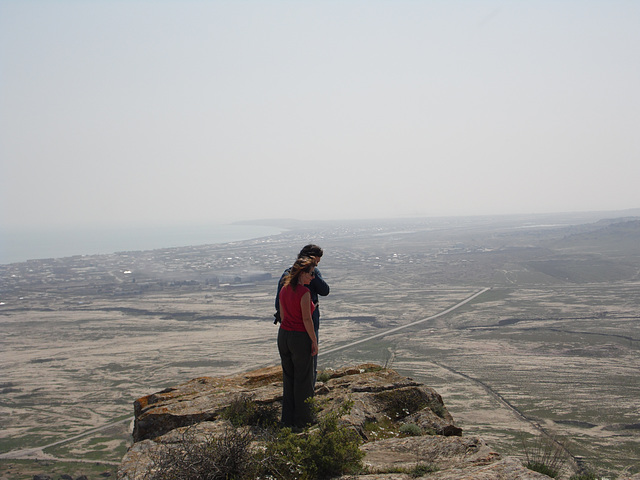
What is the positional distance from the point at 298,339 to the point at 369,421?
5.23 ft

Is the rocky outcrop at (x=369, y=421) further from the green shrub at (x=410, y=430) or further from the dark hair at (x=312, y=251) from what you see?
the dark hair at (x=312, y=251)

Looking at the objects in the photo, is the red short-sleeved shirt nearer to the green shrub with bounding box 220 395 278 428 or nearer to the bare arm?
the bare arm

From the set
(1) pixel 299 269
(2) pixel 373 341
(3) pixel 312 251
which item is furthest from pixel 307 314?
(2) pixel 373 341

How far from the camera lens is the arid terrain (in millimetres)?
25453

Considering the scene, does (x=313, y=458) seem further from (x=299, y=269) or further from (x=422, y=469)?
(x=299, y=269)

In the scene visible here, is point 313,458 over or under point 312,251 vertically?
under

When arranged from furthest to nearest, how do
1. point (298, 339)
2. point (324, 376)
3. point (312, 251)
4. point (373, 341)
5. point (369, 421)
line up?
point (373, 341) → point (324, 376) → point (369, 421) → point (312, 251) → point (298, 339)

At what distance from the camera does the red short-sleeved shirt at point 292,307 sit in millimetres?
5609

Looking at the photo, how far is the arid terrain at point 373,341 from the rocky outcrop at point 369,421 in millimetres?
16158

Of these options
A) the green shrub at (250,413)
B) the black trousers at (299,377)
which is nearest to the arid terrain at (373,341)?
the green shrub at (250,413)

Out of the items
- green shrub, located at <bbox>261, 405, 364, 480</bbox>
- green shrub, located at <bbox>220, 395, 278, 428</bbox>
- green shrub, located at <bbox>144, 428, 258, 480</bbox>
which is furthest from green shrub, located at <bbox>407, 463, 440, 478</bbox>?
green shrub, located at <bbox>220, 395, 278, 428</bbox>

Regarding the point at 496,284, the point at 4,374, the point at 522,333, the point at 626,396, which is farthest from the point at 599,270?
the point at 4,374

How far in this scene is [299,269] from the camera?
5570 millimetres

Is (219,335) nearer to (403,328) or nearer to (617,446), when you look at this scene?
(403,328)
